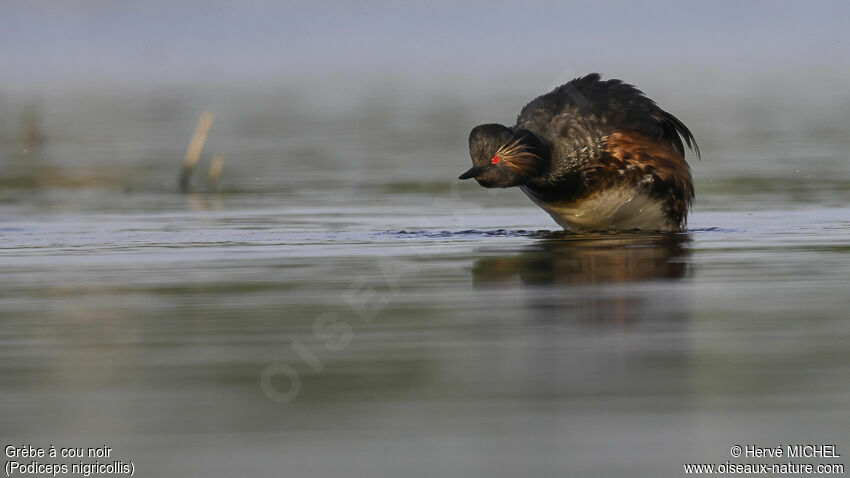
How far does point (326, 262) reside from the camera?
12211 mm

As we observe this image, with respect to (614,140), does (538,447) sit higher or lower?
lower

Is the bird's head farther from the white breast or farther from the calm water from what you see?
the white breast

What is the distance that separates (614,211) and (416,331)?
18.8 feet

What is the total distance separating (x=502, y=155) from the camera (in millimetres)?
13391

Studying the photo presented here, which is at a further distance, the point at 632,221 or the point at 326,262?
the point at 632,221

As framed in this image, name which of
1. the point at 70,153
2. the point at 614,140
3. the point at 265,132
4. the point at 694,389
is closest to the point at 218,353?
the point at 694,389

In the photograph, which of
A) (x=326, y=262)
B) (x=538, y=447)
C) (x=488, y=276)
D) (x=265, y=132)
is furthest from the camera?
(x=265, y=132)

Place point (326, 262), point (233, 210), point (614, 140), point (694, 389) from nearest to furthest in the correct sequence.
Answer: point (694, 389) < point (326, 262) < point (614, 140) < point (233, 210)

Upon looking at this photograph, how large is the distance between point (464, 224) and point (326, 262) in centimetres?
352

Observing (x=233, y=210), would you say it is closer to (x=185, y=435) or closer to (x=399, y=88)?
(x=185, y=435)
